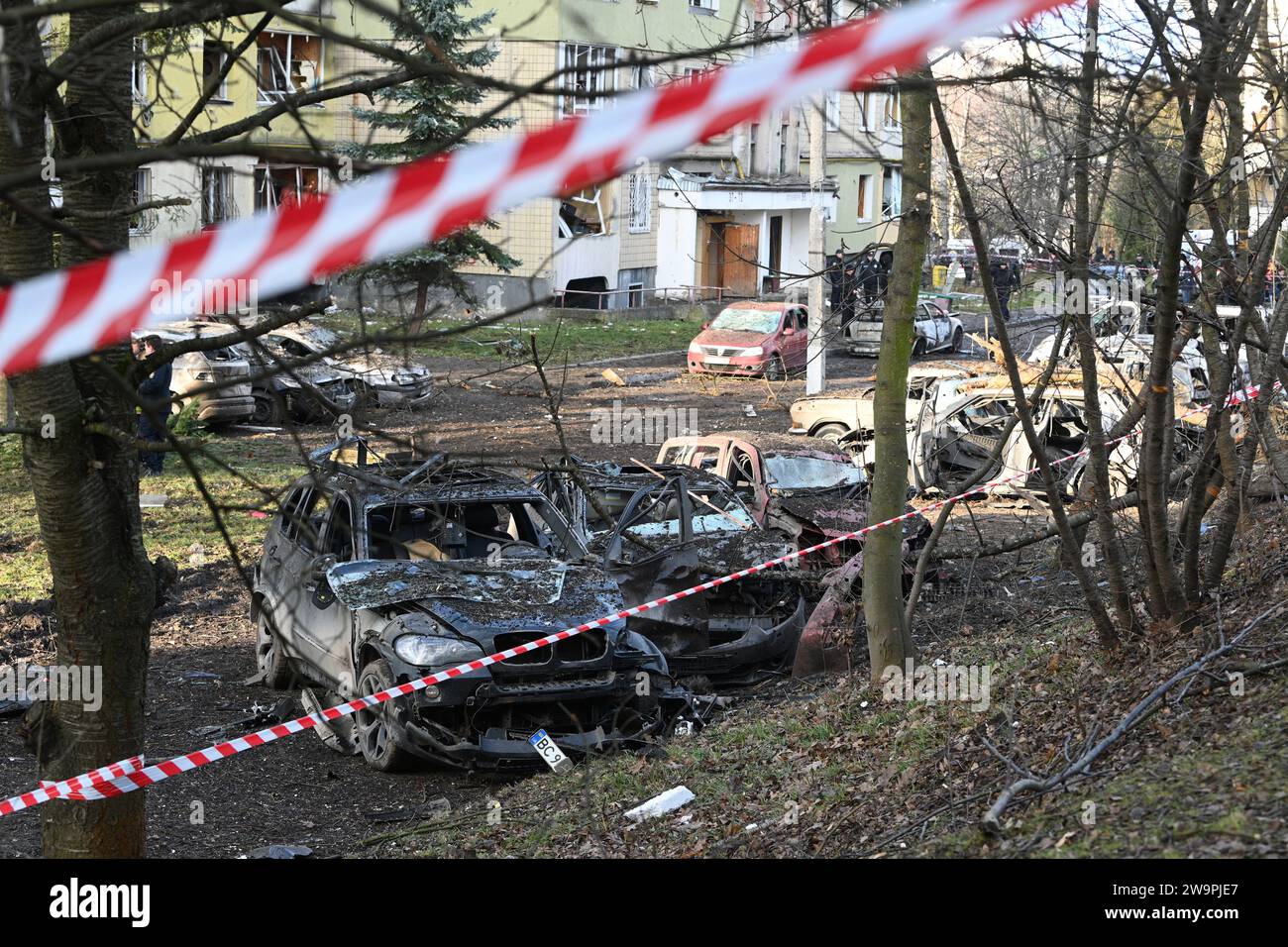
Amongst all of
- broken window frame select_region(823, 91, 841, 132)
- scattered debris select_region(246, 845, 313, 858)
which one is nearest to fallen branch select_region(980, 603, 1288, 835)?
broken window frame select_region(823, 91, 841, 132)

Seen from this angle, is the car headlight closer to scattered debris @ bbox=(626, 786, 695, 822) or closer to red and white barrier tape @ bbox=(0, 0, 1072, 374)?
scattered debris @ bbox=(626, 786, 695, 822)

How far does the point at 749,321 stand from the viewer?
98.8 feet

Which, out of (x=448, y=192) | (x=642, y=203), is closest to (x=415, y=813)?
(x=448, y=192)

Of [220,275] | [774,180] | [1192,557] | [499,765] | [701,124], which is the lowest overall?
[499,765]

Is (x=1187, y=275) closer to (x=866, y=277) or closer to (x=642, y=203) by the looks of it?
(x=866, y=277)

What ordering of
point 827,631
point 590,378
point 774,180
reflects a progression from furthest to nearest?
point 774,180
point 590,378
point 827,631

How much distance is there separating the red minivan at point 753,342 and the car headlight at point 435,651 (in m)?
20.7

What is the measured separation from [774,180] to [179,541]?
36.1m

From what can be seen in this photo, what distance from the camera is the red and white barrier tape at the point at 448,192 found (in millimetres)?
2666

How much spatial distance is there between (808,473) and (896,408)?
5.47 metres

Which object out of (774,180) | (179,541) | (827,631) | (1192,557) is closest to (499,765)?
(827,631)

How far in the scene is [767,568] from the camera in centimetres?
1065

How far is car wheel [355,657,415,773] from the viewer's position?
27.0 feet

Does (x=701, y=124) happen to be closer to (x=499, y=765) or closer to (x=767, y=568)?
(x=499, y=765)
